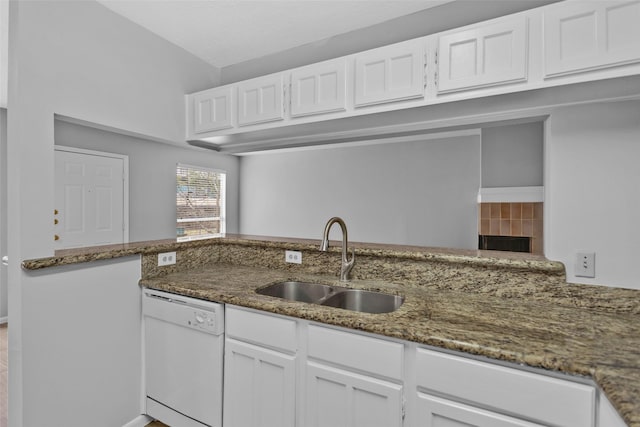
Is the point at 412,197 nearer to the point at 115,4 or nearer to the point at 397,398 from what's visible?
the point at 397,398

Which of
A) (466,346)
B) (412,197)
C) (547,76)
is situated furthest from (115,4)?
(412,197)

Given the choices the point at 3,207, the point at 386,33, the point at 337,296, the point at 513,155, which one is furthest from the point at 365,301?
the point at 3,207

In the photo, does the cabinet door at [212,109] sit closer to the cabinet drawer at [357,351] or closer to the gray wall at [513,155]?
the cabinet drawer at [357,351]

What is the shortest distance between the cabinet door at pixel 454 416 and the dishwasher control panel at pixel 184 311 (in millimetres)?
1061

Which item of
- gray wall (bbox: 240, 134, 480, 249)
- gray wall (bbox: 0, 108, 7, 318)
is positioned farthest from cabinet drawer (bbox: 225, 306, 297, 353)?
gray wall (bbox: 0, 108, 7, 318)

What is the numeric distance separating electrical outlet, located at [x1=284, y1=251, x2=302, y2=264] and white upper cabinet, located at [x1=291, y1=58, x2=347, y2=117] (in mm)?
969

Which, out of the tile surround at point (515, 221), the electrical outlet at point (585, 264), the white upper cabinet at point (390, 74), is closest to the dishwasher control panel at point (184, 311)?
the white upper cabinet at point (390, 74)

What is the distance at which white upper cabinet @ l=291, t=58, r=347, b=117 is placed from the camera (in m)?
1.95

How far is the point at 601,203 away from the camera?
5.01ft

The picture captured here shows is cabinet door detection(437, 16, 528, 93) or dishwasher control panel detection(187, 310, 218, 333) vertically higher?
cabinet door detection(437, 16, 528, 93)

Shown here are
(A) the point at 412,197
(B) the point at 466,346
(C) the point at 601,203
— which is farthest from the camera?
(A) the point at 412,197

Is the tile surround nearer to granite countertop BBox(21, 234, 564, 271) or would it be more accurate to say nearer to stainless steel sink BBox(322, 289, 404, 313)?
granite countertop BBox(21, 234, 564, 271)

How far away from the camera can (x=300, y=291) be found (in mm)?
2023

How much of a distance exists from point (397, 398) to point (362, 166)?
12.1ft
